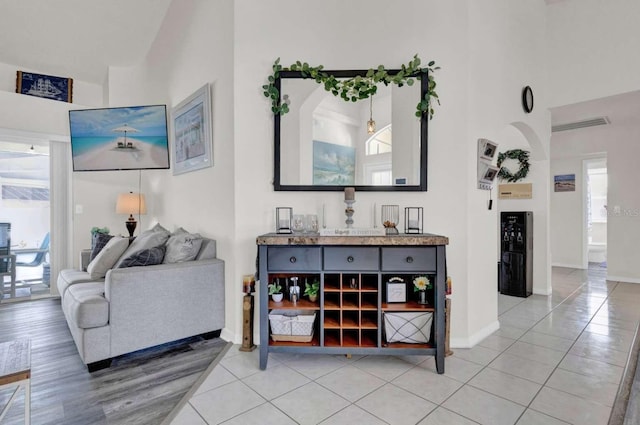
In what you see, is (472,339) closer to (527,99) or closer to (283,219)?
(283,219)

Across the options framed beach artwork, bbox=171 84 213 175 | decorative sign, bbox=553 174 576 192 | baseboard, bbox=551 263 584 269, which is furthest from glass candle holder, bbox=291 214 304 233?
baseboard, bbox=551 263 584 269

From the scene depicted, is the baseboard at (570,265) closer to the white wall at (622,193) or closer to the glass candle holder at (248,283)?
the white wall at (622,193)

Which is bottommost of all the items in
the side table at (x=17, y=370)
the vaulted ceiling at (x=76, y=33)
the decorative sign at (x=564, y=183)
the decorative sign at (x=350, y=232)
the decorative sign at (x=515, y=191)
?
the side table at (x=17, y=370)

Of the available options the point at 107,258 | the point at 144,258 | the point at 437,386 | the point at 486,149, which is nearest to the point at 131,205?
the point at 107,258

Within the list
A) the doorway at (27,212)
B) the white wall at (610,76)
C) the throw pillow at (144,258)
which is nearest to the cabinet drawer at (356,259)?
the throw pillow at (144,258)

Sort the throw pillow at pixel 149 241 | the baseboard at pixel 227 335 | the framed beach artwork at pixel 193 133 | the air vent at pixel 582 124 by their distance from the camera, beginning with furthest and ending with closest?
the air vent at pixel 582 124 → the framed beach artwork at pixel 193 133 → the throw pillow at pixel 149 241 → the baseboard at pixel 227 335

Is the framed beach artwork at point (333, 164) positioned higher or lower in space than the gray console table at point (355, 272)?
higher

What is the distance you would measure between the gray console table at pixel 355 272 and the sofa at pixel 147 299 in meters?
0.75

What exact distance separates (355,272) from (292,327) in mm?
601

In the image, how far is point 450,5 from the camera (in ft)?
8.29

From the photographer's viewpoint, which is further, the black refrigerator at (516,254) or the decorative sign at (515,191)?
the decorative sign at (515,191)

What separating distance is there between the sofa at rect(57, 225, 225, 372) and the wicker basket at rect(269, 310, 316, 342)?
742 millimetres

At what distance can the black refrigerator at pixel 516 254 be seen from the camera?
409 cm

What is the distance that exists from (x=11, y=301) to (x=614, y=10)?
7997 millimetres
